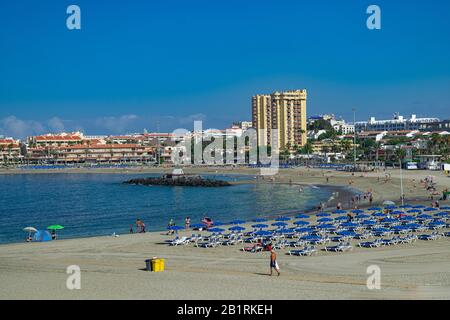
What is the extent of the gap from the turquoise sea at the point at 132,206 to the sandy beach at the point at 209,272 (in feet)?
25.6

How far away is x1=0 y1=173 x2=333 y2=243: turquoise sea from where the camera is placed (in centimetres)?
3541

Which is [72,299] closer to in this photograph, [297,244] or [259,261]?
[259,261]

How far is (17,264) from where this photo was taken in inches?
810

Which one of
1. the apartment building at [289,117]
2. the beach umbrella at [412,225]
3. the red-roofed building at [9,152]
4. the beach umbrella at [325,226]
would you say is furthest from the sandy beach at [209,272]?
the red-roofed building at [9,152]

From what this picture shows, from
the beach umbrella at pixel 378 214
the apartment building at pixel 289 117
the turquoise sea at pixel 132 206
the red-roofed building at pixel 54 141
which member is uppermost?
the apartment building at pixel 289 117

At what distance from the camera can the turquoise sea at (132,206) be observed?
35.4 m

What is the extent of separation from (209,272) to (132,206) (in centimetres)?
2898

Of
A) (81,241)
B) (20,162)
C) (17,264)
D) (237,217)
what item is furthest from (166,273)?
(20,162)

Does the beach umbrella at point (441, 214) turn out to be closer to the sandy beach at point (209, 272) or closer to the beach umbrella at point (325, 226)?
the beach umbrella at point (325, 226)

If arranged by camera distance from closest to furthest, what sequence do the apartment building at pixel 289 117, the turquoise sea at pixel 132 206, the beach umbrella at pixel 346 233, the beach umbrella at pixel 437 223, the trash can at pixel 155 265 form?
1. the trash can at pixel 155 265
2. the beach umbrella at pixel 346 233
3. the beach umbrella at pixel 437 223
4. the turquoise sea at pixel 132 206
5. the apartment building at pixel 289 117

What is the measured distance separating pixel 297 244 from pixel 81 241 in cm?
989

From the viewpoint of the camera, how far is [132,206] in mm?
46281
